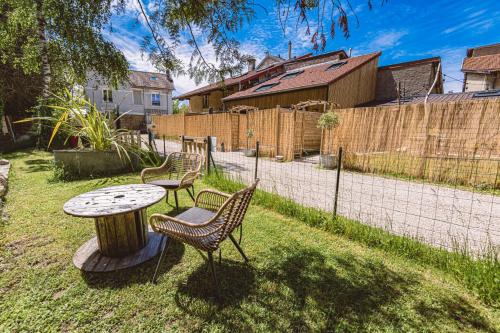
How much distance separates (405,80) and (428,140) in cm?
1120

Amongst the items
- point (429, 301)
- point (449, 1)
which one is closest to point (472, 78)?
point (449, 1)

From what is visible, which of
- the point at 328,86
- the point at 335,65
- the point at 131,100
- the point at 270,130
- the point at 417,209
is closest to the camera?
the point at 417,209

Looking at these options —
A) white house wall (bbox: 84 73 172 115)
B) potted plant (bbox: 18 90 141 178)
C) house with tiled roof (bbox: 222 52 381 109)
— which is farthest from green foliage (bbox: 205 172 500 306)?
white house wall (bbox: 84 73 172 115)

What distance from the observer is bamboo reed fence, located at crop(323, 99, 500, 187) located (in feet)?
19.5

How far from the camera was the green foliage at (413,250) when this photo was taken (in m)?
2.08

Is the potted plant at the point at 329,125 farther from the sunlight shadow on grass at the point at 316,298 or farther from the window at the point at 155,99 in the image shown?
the window at the point at 155,99

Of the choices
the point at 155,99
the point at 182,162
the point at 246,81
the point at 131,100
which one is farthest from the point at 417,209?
the point at 155,99

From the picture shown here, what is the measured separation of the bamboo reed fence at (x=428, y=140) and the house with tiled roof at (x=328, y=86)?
5.55m

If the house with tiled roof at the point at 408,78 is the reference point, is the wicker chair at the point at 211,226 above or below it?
below

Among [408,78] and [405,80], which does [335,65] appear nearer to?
[405,80]

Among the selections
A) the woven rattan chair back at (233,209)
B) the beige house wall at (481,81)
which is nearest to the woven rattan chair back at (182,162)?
the woven rattan chair back at (233,209)

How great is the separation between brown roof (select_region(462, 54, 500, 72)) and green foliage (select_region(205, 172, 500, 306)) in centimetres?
2183

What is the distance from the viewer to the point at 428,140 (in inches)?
274

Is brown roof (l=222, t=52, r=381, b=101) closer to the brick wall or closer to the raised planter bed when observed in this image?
the brick wall
